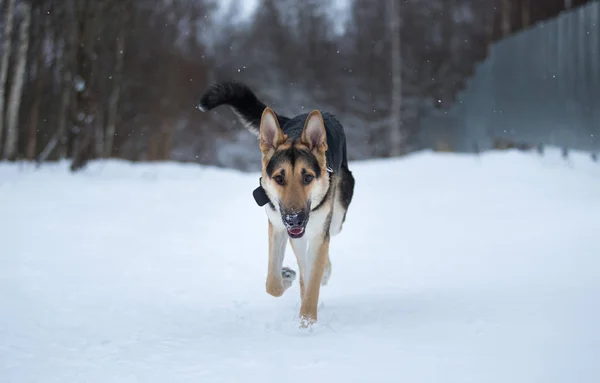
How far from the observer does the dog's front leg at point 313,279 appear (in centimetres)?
399

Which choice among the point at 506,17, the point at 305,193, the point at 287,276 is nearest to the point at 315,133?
the point at 305,193

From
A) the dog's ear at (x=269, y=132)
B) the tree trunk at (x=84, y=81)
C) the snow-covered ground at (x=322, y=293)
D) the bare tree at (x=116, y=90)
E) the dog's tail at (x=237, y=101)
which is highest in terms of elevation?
the bare tree at (x=116, y=90)

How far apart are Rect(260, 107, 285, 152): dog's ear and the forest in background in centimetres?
1876

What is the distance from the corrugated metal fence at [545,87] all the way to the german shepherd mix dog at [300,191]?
766 centimetres

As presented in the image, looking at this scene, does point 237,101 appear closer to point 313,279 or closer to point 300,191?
point 300,191

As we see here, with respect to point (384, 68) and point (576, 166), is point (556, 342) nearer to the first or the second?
point (576, 166)

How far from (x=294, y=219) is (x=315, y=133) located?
2.17ft

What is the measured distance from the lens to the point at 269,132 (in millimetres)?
4055

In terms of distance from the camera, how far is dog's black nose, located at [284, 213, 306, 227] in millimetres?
3656

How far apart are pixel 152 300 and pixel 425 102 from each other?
Answer: 1010 inches

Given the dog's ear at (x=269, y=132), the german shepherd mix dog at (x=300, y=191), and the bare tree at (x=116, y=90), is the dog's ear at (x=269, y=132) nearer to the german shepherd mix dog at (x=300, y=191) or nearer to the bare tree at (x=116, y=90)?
the german shepherd mix dog at (x=300, y=191)

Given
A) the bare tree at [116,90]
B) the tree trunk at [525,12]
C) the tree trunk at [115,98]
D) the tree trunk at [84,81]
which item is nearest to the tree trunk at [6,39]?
the tree trunk at [84,81]

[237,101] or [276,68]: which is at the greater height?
[276,68]

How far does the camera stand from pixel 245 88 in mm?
4938
